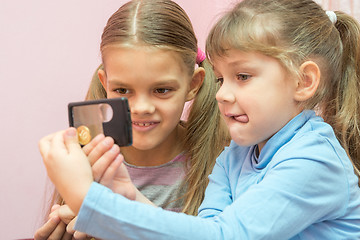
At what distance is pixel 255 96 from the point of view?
0.74 meters

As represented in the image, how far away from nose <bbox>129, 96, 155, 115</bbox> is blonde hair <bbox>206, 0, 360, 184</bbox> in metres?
0.14

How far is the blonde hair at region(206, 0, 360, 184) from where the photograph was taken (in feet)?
→ 2.48

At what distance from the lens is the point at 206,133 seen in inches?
40.3

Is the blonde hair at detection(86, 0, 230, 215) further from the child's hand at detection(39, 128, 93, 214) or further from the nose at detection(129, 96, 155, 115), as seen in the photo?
the child's hand at detection(39, 128, 93, 214)

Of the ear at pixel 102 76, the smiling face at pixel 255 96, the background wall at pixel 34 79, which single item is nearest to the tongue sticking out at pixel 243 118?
the smiling face at pixel 255 96

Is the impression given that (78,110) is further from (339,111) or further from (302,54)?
(339,111)

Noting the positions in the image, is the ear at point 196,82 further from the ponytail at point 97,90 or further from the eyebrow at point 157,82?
the ponytail at point 97,90

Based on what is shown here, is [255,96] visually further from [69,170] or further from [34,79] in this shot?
[34,79]

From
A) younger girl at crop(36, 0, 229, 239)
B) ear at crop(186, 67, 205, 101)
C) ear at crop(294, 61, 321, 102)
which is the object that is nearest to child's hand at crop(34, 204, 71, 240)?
younger girl at crop(36, 0, 229, 239)

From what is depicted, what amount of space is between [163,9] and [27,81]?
0.66 meters

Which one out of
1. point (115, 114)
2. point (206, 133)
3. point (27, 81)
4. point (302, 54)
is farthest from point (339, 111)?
point (27, 81)

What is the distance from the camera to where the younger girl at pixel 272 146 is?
2.05 feet

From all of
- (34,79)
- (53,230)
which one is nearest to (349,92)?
(53,230)

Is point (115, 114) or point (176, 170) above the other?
point (115, 114)
